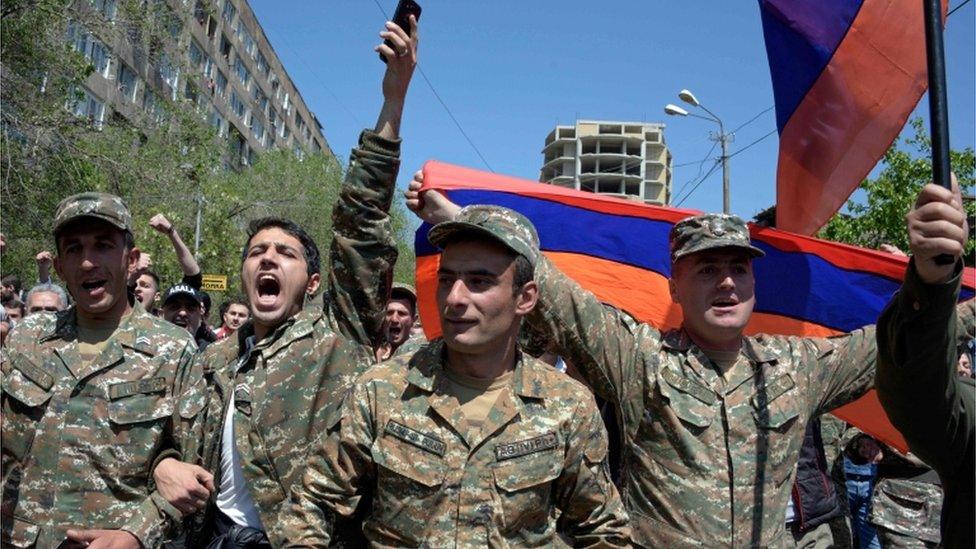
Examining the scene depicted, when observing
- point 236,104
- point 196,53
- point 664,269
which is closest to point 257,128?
point 236,104

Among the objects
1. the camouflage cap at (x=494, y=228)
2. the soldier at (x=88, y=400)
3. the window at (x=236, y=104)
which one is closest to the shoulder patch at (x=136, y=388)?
the soldier at (x=88, y=400)

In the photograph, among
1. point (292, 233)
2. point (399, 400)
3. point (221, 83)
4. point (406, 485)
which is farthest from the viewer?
point (221, 83)

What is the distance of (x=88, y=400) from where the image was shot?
3346 mm

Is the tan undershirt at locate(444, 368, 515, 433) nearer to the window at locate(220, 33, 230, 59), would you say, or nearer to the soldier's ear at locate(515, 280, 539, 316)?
the soldier's ear at locate(515, 280, 539, 316)

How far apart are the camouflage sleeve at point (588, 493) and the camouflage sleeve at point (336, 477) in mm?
582

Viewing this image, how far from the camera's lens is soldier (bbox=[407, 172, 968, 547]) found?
316cm

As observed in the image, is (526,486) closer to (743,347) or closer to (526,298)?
(526,298)

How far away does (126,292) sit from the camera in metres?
3.61

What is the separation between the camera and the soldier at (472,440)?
2535mm

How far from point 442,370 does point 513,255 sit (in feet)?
1.35

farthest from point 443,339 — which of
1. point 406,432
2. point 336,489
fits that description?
point 336,489

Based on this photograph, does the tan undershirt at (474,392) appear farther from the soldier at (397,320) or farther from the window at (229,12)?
the window at (229,12)

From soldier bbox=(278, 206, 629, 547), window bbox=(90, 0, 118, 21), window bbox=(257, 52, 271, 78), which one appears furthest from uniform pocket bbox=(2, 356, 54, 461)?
window bbox=(257, 52, 271, 78)

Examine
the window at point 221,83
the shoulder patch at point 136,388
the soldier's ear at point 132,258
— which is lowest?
the shoulder patch at point 136,388
